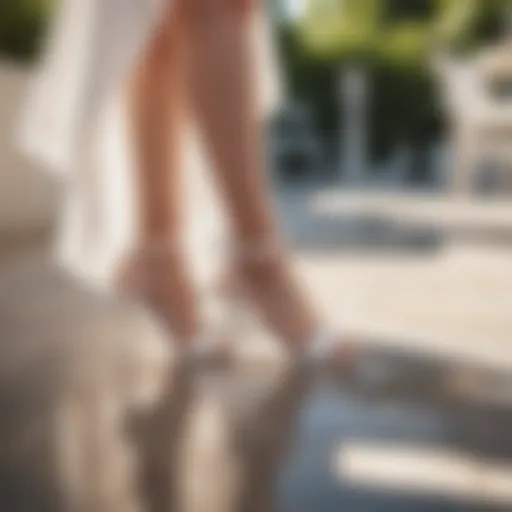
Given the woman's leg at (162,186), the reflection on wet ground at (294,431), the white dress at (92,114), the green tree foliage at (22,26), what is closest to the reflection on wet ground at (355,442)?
the reflection on wet ground at (294,431)

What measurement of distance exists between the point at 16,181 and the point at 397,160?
1.58ft

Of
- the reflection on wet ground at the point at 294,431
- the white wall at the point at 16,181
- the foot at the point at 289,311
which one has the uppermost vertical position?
the white wall at the point at 16,181

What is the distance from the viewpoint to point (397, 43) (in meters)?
1.06

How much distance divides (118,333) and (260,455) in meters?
0.40

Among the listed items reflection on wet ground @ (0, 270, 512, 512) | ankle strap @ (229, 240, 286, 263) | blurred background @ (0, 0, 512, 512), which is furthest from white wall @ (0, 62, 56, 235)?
ankle strap @ (229, 240, 286, 263)

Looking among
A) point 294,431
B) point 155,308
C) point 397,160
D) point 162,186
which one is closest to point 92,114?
point 162,186

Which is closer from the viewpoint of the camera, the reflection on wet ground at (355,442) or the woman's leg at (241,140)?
the reflection on wet ground at (355,442)

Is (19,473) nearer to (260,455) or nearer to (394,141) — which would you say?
(260,455)

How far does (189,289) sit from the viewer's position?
3.77 feet

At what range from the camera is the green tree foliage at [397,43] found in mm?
1044

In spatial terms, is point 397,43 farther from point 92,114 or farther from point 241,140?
point 92,114

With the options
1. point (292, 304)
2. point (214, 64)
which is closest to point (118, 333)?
point (292, 304)

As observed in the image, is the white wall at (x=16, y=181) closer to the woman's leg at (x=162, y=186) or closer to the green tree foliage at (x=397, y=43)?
the woman's leg at (x=162, y=186)

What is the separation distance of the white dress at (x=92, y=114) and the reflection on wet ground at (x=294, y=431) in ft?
0.31
